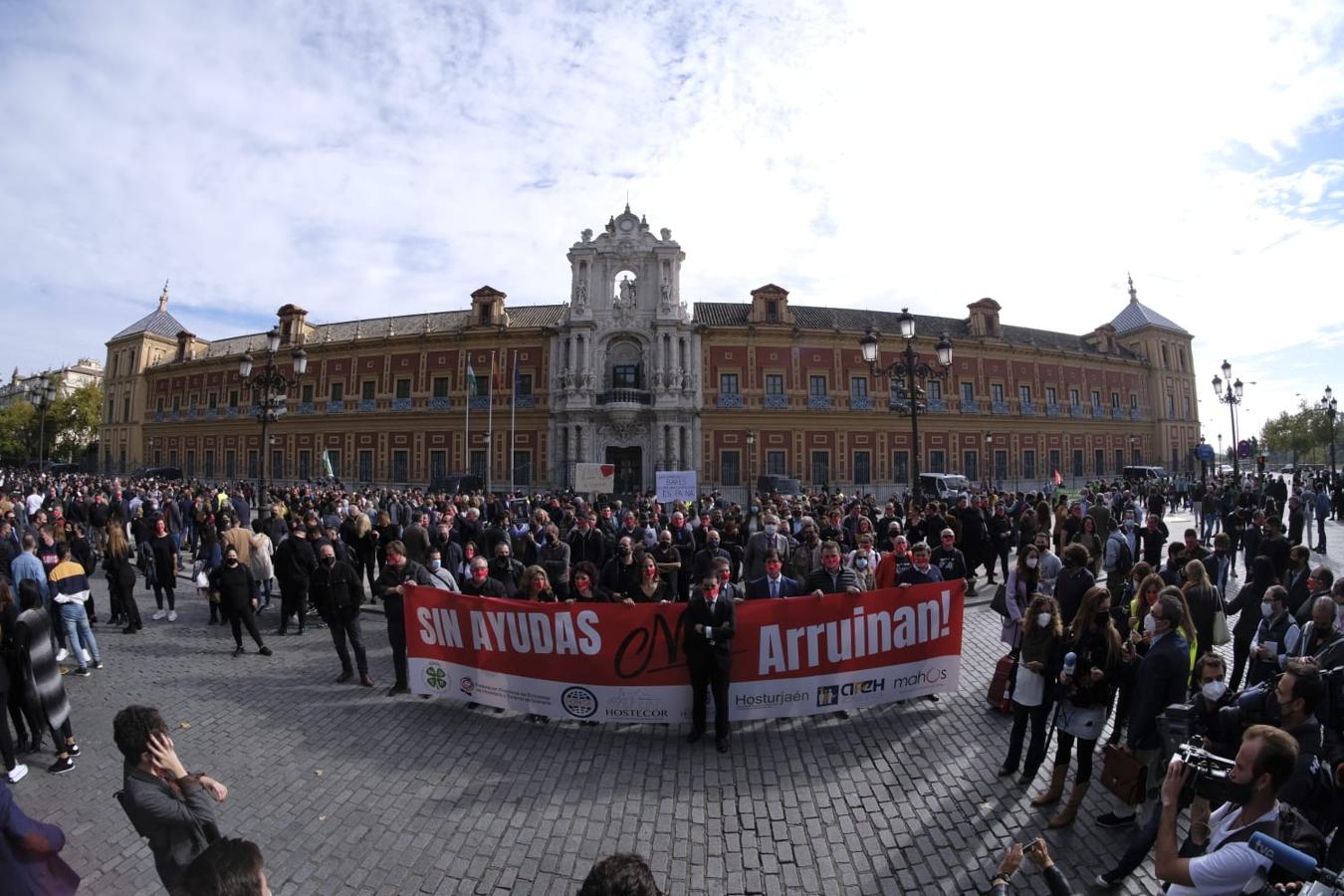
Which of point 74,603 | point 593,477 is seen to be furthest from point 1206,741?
point 593,477

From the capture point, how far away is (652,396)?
34094 millimetres

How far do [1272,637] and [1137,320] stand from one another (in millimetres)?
54508

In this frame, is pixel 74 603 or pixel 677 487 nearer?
pixel 74 603

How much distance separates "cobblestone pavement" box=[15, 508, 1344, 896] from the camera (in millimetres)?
4145

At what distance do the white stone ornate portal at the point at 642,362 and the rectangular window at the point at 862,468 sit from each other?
9706mm

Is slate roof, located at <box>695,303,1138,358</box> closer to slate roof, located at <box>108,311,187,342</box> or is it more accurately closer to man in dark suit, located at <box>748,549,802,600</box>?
man in dark suit, located at <box>748,549,802,600</box>

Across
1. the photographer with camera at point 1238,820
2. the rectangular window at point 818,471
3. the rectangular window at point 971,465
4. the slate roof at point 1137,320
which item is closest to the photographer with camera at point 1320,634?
the photographer with camera at point 1238,820

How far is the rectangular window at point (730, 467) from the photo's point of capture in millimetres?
34969

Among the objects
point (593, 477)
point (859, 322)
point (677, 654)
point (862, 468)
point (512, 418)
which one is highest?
point (859, 322)

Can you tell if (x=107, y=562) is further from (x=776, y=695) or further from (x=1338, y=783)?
(x=1338, y=783)

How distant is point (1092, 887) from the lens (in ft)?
12.9

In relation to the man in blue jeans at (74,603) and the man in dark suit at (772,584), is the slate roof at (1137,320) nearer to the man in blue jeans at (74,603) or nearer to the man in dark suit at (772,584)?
the man in dark suit at (772,584)

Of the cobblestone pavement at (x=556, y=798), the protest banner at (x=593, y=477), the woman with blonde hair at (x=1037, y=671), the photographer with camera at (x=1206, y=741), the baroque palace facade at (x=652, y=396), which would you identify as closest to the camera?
the photographer with camera at (x=1206, y=741)

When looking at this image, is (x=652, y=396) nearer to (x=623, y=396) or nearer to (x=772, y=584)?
(x=623, y=396)
